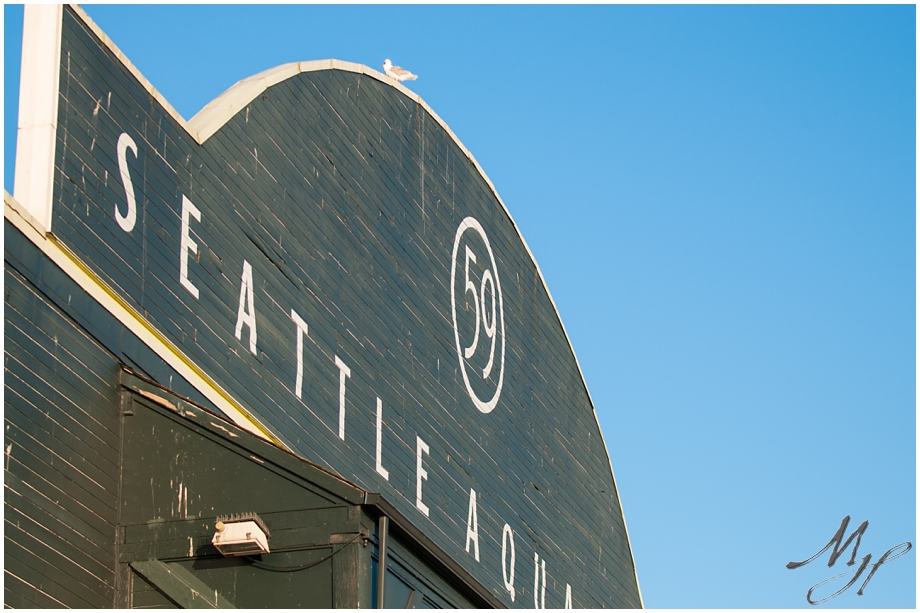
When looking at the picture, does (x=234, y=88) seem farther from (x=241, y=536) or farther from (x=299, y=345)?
(x=241, y=536)

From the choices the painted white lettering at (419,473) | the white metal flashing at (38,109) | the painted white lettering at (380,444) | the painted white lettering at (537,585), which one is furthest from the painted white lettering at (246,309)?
the painted white lettering at (537,585)

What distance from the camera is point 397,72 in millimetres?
23875

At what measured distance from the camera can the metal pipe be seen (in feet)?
44.5

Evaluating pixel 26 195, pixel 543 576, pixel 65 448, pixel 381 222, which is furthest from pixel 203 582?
pixel 543 576

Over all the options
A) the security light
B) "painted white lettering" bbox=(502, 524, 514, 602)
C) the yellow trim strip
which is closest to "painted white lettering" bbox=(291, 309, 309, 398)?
the yellow trim strip

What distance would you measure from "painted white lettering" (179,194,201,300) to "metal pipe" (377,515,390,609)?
166 inches

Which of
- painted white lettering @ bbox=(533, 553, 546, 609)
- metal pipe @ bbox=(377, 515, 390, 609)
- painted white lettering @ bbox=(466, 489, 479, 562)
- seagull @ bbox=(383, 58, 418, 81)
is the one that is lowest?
metal pipe @ bbox=(377, 515, 390, 609)

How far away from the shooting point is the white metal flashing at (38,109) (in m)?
14.5

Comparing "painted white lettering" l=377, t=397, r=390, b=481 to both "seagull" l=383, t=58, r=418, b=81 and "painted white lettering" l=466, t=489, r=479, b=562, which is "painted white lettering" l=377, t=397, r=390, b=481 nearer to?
"painted white lettering" l=466, t=489, r=479, b=562

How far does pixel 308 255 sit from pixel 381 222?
8.63 feet

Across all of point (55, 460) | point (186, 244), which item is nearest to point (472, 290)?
point (186, 244)

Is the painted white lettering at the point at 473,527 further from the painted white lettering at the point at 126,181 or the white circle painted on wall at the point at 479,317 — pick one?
the painted white lettering at the point at 126,181

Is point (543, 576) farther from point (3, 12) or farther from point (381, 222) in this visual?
point (3, 12)

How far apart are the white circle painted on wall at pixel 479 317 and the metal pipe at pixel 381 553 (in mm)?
10228
